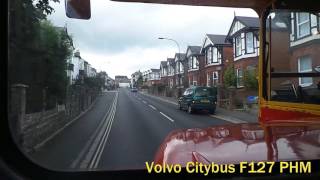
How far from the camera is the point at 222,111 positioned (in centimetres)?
346

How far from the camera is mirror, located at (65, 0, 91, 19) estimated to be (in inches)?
75.5

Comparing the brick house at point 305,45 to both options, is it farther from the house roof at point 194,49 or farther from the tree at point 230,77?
the house roof at point 194,49

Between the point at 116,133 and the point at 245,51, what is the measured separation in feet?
3.46

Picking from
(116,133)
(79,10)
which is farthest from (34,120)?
(116,133)

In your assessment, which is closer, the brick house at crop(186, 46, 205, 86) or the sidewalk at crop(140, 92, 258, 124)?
the brick house at crop(186, 46, 205, 86)

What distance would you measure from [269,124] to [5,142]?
1.84 m

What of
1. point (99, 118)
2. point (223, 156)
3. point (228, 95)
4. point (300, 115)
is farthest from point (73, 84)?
point (300, 115)

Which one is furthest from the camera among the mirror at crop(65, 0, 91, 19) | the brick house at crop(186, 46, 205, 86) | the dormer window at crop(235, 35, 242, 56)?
the brick house at crop(186, 46, 205, 86)

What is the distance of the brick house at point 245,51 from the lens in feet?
9.10

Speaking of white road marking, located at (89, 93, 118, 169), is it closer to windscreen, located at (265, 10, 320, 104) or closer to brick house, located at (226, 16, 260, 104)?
brick house, located at (226, 16, 260, 104)

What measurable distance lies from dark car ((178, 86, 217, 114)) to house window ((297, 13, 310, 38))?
0.68 m

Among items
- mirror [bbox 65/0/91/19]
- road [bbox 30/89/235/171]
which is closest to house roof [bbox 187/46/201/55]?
road [bbox 30/89/235/171]

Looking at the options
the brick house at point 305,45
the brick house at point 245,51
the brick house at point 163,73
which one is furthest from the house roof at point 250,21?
the brick house at point 163,73

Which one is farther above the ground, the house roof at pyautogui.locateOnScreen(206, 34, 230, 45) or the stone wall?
the house roof at pyautogui.locateOnScreen(206, 34, 230, 45)
